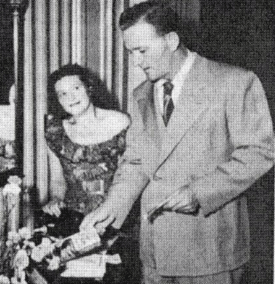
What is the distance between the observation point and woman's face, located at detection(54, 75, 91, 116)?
1.88 m

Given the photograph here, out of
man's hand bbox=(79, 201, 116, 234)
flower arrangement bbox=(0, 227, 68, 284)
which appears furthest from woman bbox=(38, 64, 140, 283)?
flower arrangement bbox=(0, 227, 68, 284)

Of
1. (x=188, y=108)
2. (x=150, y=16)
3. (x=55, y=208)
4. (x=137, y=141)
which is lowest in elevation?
(x=55, y=208)

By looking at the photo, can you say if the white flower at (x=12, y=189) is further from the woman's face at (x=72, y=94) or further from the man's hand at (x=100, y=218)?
the woman's face at (x=72, y=94)

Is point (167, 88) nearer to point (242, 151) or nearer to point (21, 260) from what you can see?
point (242, 151)

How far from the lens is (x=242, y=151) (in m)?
1.18

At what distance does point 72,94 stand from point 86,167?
0.28m

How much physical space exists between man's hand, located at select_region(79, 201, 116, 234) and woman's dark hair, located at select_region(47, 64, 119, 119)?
0.65m

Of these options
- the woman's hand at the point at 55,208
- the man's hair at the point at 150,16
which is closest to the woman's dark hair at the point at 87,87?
the woman's hand at the point at 55,208

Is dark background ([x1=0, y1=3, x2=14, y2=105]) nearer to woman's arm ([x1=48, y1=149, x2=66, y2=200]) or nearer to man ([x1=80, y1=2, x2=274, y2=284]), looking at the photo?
woman's arm ([x1=48, y1=149, x2=66, y2=200])

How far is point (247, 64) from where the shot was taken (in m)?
2.28

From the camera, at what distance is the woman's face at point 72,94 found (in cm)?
188

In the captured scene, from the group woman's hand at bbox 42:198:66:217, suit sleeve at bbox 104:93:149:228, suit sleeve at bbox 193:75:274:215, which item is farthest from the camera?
woman's hand at bbox 42:198:66:217

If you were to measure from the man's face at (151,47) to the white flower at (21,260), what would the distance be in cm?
56

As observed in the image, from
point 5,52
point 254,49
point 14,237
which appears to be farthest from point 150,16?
point 254,49
